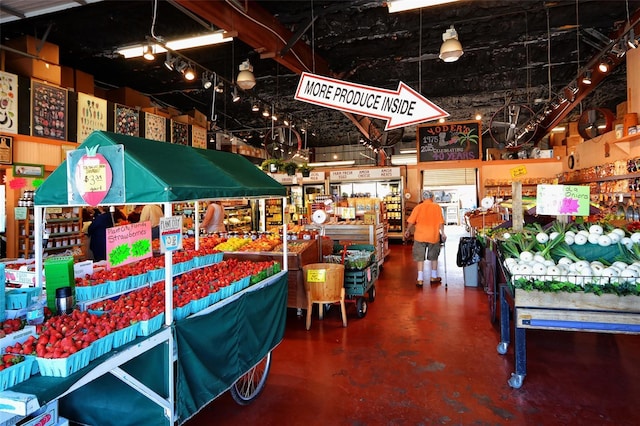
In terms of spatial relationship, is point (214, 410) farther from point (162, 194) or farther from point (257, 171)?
point (257, 171)

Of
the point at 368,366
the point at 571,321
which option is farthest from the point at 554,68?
the point at 368,366

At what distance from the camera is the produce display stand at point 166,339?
1.93 m

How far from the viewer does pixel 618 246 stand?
3.52 metres

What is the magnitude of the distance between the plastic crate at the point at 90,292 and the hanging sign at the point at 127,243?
215 mm

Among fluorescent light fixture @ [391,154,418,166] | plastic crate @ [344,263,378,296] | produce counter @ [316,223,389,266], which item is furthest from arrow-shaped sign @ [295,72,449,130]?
fluorescent light fixture @ [391,154,418,166]

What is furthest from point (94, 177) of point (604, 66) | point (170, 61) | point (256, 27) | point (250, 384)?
point (604, 66)

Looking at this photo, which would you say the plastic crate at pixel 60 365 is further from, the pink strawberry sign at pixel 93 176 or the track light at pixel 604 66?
the track light at pixel 604 66

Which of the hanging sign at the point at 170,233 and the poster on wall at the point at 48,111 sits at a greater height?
the poster on wall at the point at 48,111

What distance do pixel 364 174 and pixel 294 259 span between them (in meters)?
9.12

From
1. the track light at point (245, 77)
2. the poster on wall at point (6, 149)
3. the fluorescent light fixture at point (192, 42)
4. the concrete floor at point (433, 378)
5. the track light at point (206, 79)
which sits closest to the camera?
the concrete floor at point (433, 378)

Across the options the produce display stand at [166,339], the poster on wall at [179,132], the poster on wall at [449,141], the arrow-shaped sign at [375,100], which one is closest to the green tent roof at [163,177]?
the produce display stand at [166,339]

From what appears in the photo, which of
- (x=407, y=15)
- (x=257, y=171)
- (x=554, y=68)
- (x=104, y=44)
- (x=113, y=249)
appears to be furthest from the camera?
(x=554, y=68)

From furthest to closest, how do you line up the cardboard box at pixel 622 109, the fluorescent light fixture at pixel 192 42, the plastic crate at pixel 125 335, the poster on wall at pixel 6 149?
1. the cardboard box at pixel 622 109
2. the poster on wall at pixel 6 149
3. the fluorescent light fixture at pixel 192 42
4. the plastic crate at pixel 125 335

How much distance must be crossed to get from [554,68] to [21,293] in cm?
1082
